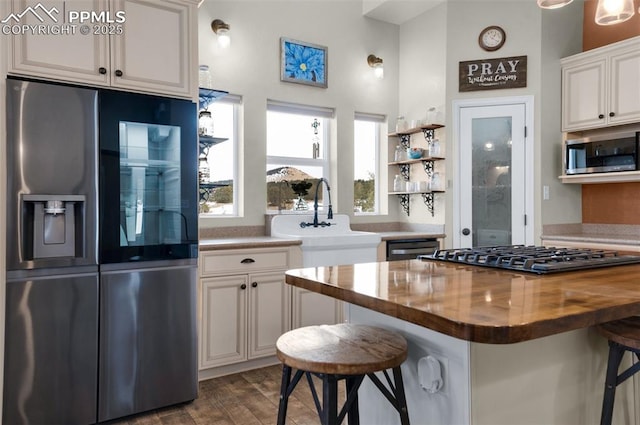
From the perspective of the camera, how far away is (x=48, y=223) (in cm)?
217

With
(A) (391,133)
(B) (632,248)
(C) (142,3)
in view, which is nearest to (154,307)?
(C) (142,3)

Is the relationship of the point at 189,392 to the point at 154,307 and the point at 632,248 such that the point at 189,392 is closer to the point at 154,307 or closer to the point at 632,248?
the point at 154,307

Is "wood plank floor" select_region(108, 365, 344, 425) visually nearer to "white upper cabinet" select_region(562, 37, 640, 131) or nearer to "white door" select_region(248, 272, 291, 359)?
"white door" select_region(248, 272, 291, 359)

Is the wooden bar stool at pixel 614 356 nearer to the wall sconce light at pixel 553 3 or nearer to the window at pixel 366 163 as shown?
the wall sconce light at pixel 553 3

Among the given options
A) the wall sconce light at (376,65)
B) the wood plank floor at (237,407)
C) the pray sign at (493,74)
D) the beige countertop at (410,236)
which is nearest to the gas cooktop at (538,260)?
the wood plank floor at (237,407)

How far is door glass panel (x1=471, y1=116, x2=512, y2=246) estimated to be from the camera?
388 cm

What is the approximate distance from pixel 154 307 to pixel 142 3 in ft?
5.50

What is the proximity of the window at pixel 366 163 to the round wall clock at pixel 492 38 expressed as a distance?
111 centimetres

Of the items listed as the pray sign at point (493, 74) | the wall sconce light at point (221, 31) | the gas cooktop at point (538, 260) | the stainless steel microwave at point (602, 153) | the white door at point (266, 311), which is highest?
the wall sconce light at point (221, 31)

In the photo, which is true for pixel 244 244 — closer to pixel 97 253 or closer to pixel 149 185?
pixel 149 185

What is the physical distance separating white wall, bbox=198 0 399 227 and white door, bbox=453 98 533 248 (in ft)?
2.59

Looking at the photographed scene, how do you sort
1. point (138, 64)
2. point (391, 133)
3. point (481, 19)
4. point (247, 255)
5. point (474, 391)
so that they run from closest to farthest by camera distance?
point (474, 391), point (138, 64), point (247, 255), point (481, 19), point (391, 133)

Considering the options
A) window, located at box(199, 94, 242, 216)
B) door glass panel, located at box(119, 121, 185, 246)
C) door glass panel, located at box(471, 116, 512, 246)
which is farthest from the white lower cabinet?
door glass panel, located at box(471, 116, 512, 246)

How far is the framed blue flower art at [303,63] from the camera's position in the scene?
3.81m
